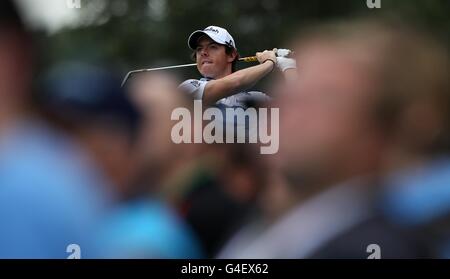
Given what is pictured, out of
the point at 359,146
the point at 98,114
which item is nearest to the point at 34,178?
the point at 98,114

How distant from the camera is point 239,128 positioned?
3209 millimetres

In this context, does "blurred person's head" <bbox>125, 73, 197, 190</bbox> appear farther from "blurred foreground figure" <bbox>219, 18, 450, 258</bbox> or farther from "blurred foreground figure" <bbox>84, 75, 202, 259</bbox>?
"blurred foreground figure" <bbox>219, 18, 450, 258</bbox>

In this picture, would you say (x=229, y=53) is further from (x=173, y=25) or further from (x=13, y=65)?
(x=13, y=65)

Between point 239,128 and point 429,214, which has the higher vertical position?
point 239,128

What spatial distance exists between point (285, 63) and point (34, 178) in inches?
52.9

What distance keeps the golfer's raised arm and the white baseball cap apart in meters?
0.15

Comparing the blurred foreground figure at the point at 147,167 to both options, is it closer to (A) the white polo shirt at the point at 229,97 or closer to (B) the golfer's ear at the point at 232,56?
(A) the white polo shirt at the point at 229,97

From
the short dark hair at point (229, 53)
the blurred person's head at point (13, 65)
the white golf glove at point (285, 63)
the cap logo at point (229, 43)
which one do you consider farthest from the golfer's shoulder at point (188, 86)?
the blurred person's head at point (13, 65)

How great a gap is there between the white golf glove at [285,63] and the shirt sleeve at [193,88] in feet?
1.31

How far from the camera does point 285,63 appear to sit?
317cm

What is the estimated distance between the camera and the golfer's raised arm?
126 inches
